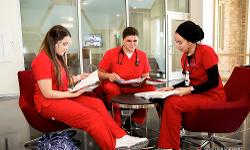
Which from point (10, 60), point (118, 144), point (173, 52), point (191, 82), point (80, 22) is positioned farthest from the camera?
point (173, 52)

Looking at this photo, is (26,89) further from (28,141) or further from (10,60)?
(10,60)

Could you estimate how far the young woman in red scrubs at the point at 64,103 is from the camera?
189cm

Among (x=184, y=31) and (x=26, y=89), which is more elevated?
(x=184, y=31)

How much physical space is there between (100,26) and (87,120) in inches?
185

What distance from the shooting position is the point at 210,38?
7.87 metres

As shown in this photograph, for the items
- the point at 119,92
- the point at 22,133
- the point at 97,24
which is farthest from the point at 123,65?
the point at 97,24

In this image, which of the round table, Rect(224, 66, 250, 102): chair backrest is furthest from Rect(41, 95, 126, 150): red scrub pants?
Rect(224, 66, 250, 102): chair backrest

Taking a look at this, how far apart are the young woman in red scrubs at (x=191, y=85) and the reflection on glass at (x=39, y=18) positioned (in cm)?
353

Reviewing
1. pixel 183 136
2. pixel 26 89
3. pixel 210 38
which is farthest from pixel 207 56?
pixel 210 38

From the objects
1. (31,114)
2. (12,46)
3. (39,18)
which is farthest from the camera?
(39,18)

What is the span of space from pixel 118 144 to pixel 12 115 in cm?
266

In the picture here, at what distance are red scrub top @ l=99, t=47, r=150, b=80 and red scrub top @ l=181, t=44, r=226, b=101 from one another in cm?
82

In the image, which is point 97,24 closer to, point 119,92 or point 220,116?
point 119,92

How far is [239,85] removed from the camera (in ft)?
7.63
